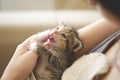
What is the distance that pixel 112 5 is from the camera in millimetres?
391

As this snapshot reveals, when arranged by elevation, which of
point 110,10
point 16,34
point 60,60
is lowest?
point 16,34

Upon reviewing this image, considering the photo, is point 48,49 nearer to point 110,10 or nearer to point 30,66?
point 30,66

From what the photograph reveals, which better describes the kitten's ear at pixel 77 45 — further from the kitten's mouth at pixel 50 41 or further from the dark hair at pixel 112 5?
the dark hair at pixel 112 5

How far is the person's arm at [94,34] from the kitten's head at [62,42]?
1.0 inches

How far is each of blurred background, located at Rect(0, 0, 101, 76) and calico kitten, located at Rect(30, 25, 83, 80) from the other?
59 cm

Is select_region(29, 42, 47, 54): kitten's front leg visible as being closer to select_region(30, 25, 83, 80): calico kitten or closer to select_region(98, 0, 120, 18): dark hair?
select_region(30, 25, 83, 80): calico kitten

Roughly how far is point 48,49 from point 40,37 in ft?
0.22

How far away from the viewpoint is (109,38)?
3.01 ft

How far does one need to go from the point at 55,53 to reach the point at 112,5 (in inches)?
22.7

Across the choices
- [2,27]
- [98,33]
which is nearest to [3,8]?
[2,27]

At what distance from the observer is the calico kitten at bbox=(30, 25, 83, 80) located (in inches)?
37.3

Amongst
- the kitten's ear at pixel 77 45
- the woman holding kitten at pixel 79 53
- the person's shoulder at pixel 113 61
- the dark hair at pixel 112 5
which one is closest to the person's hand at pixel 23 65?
the woman holding kitten at pixel 79 53

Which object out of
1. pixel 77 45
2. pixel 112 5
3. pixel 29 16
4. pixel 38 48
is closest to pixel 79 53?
pixel 77 45

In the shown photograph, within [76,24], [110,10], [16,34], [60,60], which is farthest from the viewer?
[16,34]
